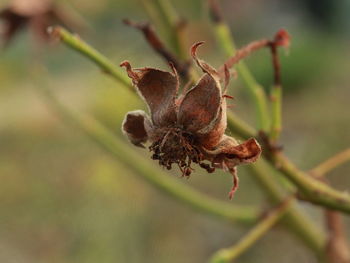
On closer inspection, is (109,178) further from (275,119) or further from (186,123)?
(186,123)

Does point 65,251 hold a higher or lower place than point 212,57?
lower

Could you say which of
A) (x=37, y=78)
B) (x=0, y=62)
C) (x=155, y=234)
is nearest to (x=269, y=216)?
(x=37, y=78)

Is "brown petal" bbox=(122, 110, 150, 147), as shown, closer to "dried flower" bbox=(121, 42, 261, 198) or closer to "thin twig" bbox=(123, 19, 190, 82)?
"dried flower" bbox=(121, 42, 261, 198)

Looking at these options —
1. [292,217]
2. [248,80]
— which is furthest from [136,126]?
[292,217]

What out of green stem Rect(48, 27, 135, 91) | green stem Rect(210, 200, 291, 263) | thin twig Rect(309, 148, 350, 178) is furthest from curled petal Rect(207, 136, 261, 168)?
thin twig Rect(309, 148, 350, 178)

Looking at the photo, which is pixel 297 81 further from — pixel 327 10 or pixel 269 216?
pixel 269 216
